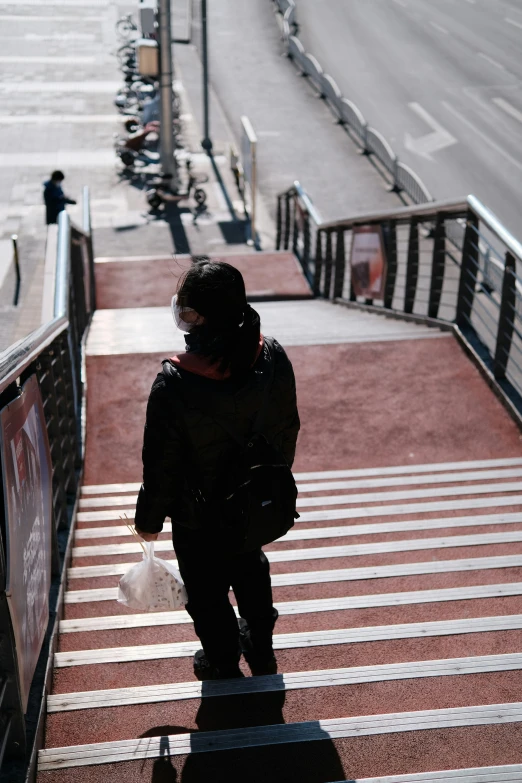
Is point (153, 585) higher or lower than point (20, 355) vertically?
lower

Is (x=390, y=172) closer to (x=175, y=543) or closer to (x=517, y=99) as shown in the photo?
(x=517, y=99)

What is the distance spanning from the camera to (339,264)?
12930mm

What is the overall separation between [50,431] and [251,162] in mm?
14582

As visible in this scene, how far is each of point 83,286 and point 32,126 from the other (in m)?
17.3

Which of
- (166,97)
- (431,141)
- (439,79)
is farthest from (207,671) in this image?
(439,79)

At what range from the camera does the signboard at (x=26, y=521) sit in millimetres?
2945

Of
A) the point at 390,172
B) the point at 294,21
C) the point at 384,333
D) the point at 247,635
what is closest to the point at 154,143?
the point at 390,172

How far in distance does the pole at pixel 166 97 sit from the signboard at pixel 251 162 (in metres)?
2.51

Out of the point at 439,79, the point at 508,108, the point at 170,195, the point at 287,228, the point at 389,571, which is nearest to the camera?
the point at 389,571

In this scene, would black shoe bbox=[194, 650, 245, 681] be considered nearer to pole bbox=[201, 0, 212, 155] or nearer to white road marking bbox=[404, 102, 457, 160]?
pole bbox=[201, 0, 212, 155]

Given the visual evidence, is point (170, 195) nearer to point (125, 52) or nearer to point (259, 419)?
point (125, 52)

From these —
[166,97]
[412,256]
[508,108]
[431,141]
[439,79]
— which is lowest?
[431,141]

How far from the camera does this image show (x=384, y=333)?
8.44m

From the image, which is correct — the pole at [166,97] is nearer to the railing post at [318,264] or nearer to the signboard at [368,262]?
the railing post at [318,264]
